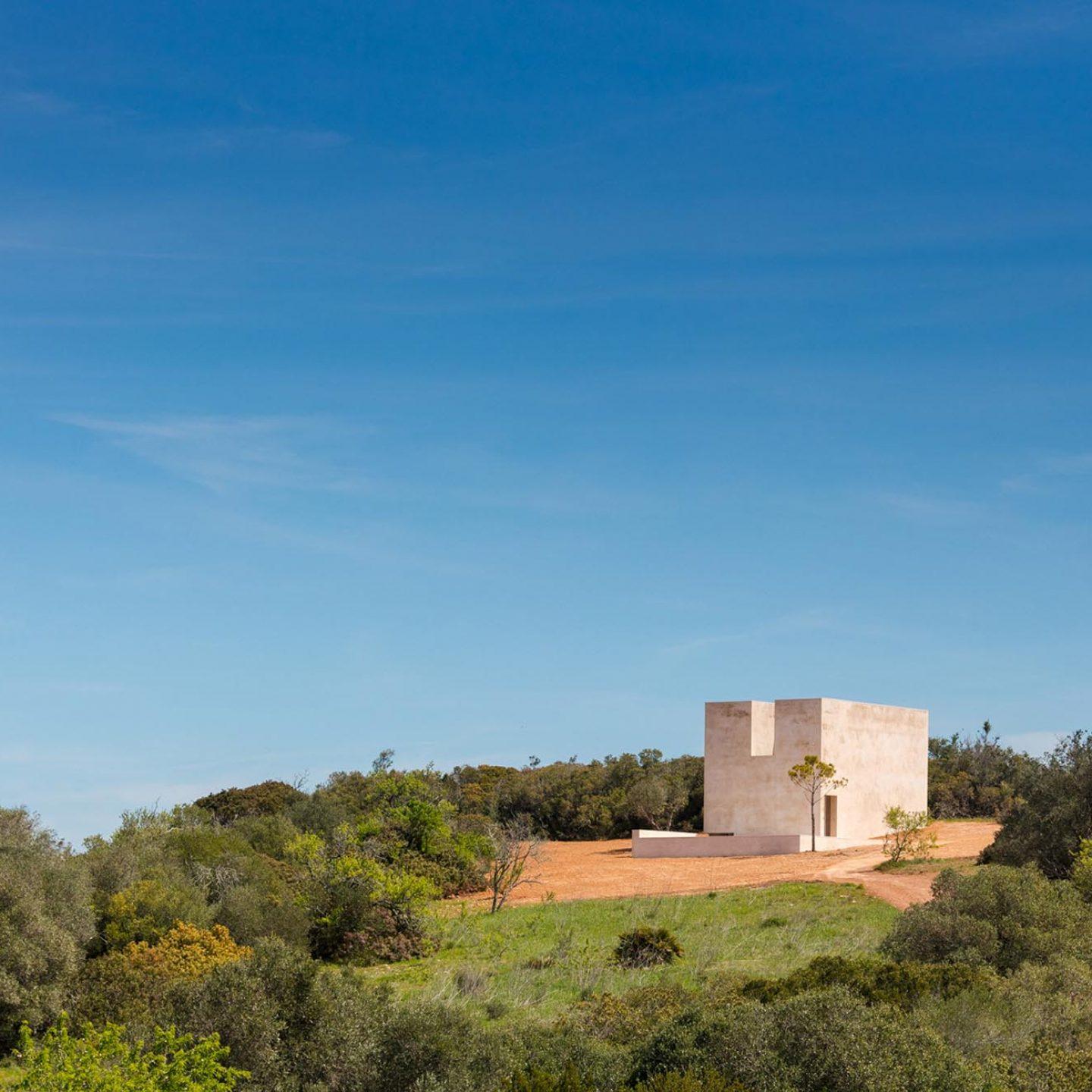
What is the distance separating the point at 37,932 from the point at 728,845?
25699 mm

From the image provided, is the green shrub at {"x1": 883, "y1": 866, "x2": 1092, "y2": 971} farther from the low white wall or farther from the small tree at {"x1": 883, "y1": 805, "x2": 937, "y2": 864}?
the low white wall

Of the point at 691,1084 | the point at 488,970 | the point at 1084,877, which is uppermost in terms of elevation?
the point at 1084,877

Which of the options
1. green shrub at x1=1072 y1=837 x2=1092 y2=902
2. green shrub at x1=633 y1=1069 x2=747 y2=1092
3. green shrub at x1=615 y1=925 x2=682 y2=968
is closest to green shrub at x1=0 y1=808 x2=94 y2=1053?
green shrub at x1=615 y1=925 x2=682 y2=968

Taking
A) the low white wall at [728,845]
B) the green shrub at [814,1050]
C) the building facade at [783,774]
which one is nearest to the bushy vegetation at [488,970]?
the green shrub at [814,1050]

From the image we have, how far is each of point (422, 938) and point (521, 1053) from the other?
15915 mm

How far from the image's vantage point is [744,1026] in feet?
42.7

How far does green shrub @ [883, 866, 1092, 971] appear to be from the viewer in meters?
19.5

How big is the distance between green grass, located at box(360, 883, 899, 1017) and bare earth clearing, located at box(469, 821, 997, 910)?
1476mm

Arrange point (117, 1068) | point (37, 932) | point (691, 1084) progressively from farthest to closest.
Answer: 1. point (37, 932)
2. point (117, 1068)
3. point (691, 1084)

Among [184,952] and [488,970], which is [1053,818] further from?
[184,952]

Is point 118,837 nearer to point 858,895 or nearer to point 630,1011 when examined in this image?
point 858,895

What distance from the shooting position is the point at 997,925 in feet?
66.4

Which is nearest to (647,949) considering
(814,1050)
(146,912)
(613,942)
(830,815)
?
(613,942)

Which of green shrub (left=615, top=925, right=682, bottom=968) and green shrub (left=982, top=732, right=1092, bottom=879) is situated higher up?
green shrub (left=982, top=732, right=1092, bottom=879)
